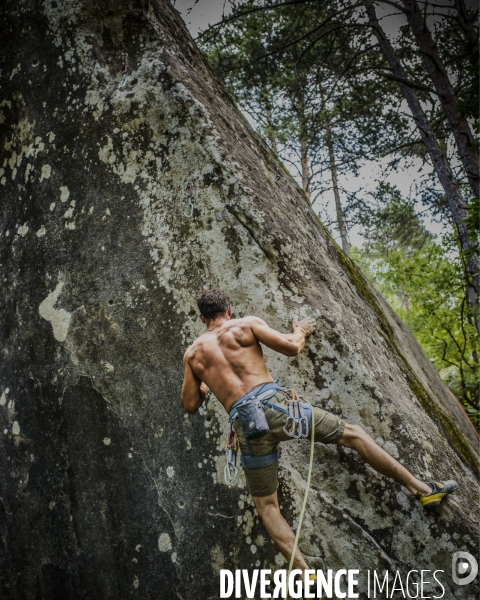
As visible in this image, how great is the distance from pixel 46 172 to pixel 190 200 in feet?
5.84

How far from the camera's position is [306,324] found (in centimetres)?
347

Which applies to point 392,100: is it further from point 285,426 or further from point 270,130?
point 285,426

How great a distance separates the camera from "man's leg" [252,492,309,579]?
2.90 meters

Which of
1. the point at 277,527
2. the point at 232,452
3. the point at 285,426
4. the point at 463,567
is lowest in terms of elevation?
the point at 463,567

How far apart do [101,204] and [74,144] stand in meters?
0.85

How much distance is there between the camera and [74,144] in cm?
444

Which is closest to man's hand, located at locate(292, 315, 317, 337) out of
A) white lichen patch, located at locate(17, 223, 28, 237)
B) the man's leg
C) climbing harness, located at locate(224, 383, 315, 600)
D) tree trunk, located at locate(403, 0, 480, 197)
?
climbing harness, located at locate(224, 383, 315, 600)

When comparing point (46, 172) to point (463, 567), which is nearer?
point (463, 567)

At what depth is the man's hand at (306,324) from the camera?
344 cm

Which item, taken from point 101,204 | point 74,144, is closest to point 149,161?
point 101,204

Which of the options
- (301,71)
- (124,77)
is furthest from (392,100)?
(124,77)

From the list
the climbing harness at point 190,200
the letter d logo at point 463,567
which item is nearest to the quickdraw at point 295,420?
the letter d logo at point 463,567

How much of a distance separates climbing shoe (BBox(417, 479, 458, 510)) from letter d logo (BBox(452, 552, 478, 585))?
0.36 meters

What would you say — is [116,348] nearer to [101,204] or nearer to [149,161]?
[101,204]
